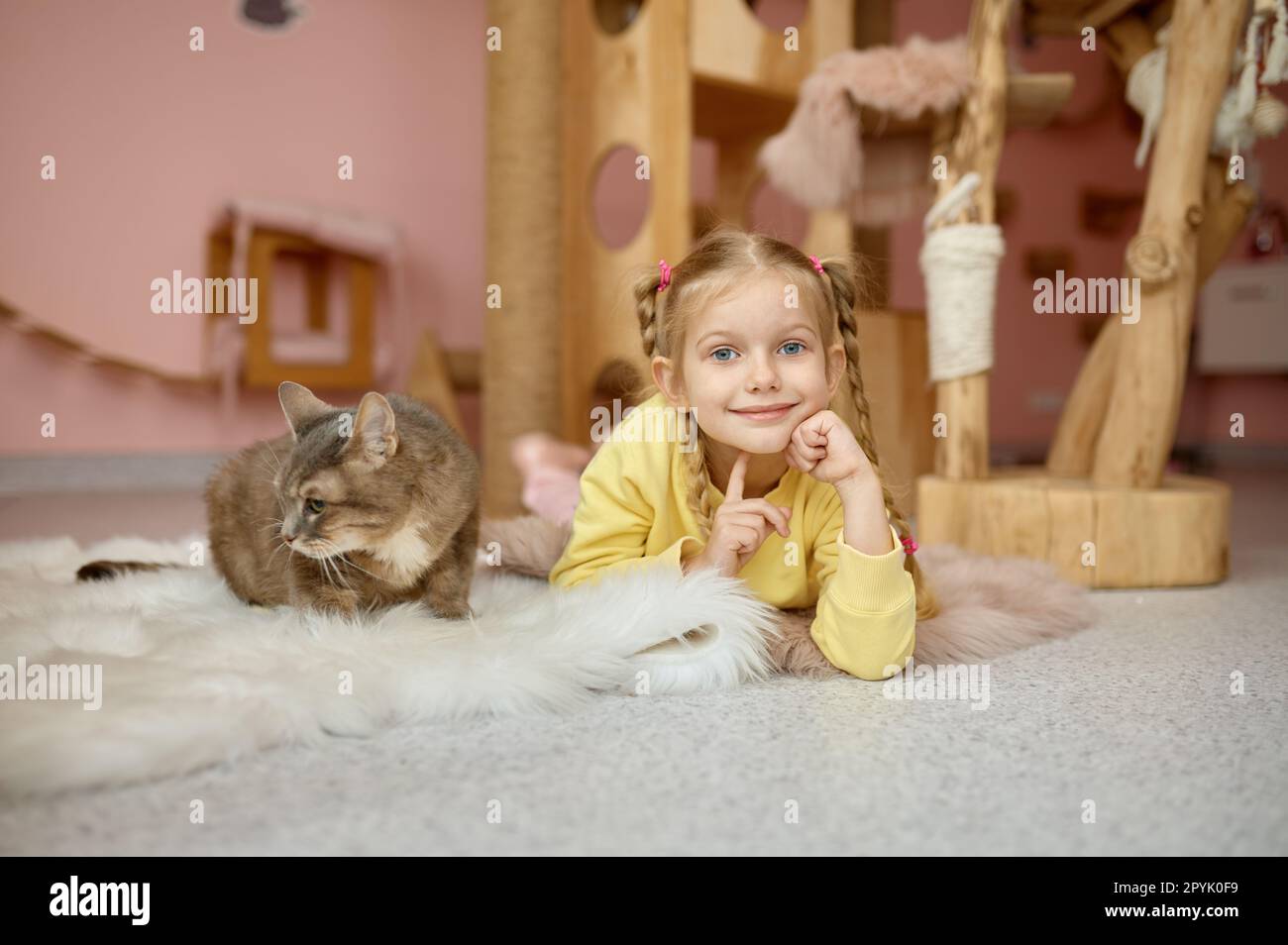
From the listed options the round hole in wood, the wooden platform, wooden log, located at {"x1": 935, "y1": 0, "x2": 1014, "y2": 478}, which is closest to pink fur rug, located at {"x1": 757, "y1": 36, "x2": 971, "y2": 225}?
wooden log, located at {"x1": 935, "y1": 0, "x2": 1014, "y2": 478}

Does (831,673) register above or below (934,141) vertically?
below

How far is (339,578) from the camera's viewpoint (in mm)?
1109

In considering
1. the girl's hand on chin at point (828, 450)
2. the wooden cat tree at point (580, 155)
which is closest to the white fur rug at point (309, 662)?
the girl's hand on chin at point (828, 450)

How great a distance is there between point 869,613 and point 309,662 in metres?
0.57

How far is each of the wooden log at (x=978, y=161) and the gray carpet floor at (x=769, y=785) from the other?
30.8 inches

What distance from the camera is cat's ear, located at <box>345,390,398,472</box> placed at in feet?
3.39

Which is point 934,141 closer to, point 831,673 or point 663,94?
point 663,94

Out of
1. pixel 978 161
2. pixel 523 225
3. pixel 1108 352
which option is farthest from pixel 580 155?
pixel 1108 352

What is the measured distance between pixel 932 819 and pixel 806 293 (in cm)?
61

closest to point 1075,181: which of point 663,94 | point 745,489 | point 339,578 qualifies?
point 663,94

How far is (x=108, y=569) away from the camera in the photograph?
1.39 meters

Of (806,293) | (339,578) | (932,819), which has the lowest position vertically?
(932,819)

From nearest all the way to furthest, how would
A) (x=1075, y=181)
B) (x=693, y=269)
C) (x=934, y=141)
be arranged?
(x=693, y=269)
(x=934, y=141)
(x=1075, y=181)

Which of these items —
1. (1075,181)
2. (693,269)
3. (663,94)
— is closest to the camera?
(693,269)
